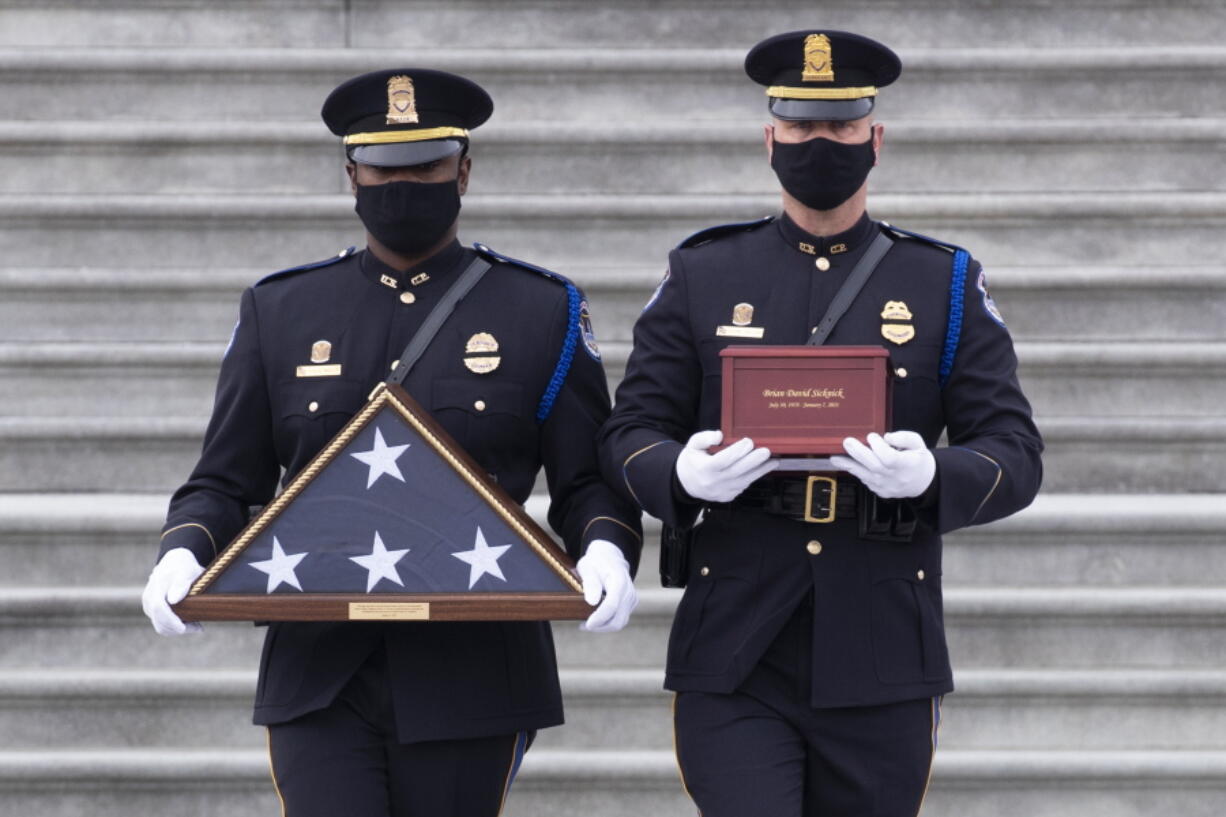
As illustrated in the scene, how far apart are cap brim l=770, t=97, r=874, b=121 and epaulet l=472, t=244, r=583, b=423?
0.55 m

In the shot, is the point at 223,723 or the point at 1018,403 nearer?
the point at 1018,403

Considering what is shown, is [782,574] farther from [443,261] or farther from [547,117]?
[547,117]

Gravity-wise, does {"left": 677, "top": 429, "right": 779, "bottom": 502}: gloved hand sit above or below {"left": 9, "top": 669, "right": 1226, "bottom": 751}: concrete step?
above

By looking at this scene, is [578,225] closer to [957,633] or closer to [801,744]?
[957,633]

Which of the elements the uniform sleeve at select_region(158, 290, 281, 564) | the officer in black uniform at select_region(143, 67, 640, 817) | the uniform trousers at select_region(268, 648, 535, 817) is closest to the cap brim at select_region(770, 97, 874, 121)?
the officer in black uniform at select_region(143, 67, 640, 817)

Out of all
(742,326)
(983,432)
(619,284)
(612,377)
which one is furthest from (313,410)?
(619,284)

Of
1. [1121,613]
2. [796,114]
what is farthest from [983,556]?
[796,114]

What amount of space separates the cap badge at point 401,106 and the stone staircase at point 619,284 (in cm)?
216

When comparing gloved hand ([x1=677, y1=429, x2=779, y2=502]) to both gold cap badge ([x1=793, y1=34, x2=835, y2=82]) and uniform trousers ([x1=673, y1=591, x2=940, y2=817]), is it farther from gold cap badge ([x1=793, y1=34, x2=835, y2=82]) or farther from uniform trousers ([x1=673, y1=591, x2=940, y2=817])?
gold cap badge ([x1=793, y1=34, x2=835, y2=82])

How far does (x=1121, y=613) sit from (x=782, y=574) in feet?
7.36

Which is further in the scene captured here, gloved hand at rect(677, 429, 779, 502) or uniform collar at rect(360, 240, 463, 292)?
uniform collar at rect(360, 240, 463, 292)

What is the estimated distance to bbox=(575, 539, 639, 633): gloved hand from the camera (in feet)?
11.5

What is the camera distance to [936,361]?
375 cm

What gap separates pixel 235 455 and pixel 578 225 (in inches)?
108
